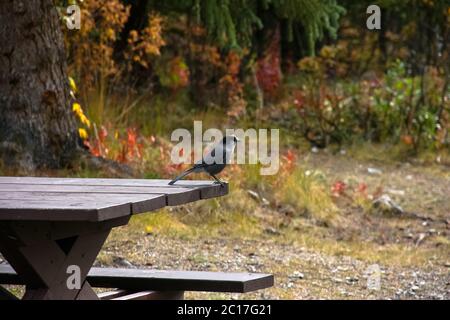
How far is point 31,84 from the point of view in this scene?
24.7 feet

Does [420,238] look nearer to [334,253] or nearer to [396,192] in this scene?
[334,253]

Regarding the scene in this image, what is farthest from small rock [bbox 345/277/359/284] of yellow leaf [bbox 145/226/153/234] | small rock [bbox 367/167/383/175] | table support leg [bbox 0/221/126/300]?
small rock [bbox 367/167/383/175]

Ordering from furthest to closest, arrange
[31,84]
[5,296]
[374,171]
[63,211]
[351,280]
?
1. [374,171]
2. [31,84]
3. [351,280]
4. [5,296]
5. [63,211]

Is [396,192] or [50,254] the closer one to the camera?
[50,254]

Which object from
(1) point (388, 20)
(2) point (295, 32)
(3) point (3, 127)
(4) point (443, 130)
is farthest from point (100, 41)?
(1) point (388, 20)

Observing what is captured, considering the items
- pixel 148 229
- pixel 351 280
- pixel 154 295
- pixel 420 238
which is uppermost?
pixel 154 295

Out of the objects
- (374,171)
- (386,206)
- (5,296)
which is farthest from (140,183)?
(374,171)

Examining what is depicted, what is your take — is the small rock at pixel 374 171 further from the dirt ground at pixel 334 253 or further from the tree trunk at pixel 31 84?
the tree trunk at pixel 31 84

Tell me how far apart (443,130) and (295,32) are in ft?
14.6

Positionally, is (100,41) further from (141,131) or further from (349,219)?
(349,219)

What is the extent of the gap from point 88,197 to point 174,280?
2.77 ft

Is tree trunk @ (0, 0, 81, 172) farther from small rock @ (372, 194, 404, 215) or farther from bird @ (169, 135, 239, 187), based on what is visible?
bird @ (169, 135, 239, 187)

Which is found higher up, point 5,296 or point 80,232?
point 80,232

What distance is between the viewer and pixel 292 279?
6.40m
